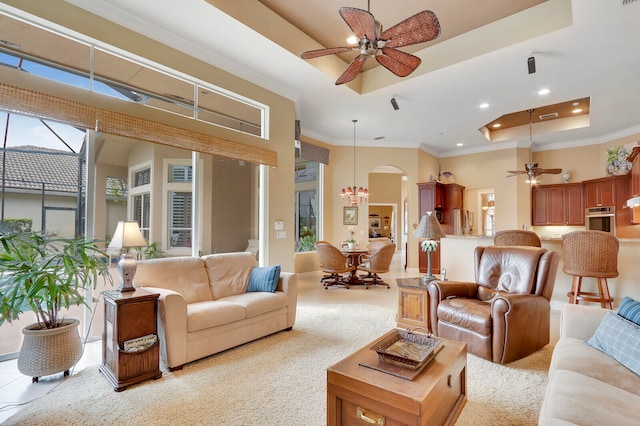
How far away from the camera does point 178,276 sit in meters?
3.26

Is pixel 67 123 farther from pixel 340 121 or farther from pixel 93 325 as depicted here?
pixel 340 121

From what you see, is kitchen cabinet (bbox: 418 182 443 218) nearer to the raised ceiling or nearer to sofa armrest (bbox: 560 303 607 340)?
the raised ceiling

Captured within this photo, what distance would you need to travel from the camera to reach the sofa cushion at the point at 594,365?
1.64m

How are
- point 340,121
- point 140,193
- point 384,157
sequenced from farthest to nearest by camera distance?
point 384,157
point 340,121
point 140,193

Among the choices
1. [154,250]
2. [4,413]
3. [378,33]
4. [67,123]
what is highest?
[378,33]

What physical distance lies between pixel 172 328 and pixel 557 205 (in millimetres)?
9100

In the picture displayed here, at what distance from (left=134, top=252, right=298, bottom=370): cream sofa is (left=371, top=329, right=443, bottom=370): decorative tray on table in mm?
1630

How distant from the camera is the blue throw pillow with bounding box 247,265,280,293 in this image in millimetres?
3641

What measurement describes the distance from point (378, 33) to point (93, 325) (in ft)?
13.5

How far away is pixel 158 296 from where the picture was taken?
265 centimetres

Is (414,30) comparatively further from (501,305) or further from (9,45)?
(9,45)

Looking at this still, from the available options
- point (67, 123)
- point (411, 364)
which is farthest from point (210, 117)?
point (411, 364)

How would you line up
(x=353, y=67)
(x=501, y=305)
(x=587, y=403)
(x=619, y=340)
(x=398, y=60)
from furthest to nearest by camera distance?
(x=353, y=67), (x=398, y=60), (x=501, y=305), (x=619, y=340), (x=587, y=403)

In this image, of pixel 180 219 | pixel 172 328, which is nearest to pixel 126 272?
pixel 172 328
